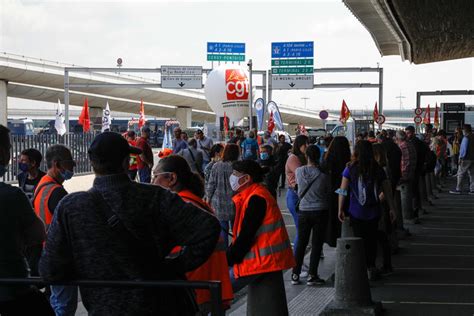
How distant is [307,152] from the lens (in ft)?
35.0

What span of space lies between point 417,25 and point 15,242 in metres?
10.5

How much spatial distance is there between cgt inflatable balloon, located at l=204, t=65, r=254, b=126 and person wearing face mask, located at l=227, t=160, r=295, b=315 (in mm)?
56132

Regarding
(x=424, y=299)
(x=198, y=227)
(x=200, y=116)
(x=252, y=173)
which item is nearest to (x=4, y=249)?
(x=198, y=227)

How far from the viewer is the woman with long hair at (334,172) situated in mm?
10750

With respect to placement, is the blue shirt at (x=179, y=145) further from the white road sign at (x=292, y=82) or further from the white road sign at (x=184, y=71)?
the white road sign at (x=184, y=71)

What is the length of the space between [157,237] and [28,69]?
6439cm

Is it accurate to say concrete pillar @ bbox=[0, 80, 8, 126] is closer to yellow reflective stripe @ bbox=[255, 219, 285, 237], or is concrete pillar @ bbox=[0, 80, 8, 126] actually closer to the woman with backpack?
the woman with backpack

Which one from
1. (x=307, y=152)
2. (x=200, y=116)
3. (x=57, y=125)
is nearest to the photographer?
(x=307, y=152)

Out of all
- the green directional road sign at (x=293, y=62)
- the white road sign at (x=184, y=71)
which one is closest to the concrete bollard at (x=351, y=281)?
the green directional road sign at (x=293, y=62)

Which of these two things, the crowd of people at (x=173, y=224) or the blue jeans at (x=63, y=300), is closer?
the crowd of people at (x=173, y=224)

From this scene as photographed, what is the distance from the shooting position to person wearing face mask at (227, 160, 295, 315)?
272 inches

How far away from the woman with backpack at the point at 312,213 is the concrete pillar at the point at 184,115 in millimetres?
94020

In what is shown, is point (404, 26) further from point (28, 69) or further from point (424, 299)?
point (28, 69)

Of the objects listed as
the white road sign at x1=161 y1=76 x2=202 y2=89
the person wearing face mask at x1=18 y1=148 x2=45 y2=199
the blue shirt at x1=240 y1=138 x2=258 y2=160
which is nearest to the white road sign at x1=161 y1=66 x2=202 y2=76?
the white road sign at x1=161 y1=76 x2=202 y2=89
